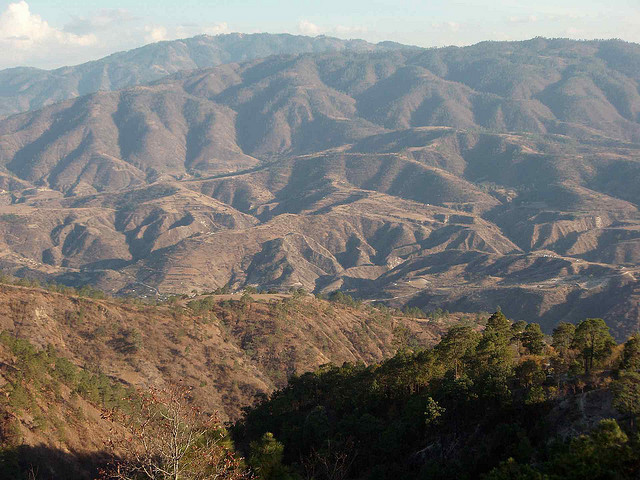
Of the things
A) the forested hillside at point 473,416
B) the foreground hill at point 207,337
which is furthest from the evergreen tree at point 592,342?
the foreground hill at point 207,337

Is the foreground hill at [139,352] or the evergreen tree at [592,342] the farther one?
the foreground hill at [139,352]

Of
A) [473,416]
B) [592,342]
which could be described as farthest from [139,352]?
[592,342]

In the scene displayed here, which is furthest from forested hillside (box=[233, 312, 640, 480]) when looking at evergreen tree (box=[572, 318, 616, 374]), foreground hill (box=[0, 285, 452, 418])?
foreground hill (box=[0, 285, 452, 418])

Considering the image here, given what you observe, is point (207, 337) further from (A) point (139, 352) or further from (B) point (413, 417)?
(B) point (413, 417)

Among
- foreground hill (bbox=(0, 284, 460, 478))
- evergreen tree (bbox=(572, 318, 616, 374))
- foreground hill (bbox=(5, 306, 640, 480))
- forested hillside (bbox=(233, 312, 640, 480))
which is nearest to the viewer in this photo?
foreground hill (bbox=(5, 306, 640, 480))

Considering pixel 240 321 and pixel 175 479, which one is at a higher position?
pixel 175 479

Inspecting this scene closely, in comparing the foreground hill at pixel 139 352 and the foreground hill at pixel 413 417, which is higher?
the foreground hill at pixel 413 417

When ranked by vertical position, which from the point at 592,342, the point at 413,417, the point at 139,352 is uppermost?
the point at 592,342

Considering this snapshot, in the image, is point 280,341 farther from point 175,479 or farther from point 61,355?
point 175,479

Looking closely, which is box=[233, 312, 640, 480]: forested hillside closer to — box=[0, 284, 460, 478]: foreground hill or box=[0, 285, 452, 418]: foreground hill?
box=[0, 284, 460, 478]: foreground hill

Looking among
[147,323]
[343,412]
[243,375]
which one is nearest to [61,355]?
[147,323]

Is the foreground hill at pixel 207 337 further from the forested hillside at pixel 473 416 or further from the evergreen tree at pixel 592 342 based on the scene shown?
the evergreen tree at pixel 592 342
